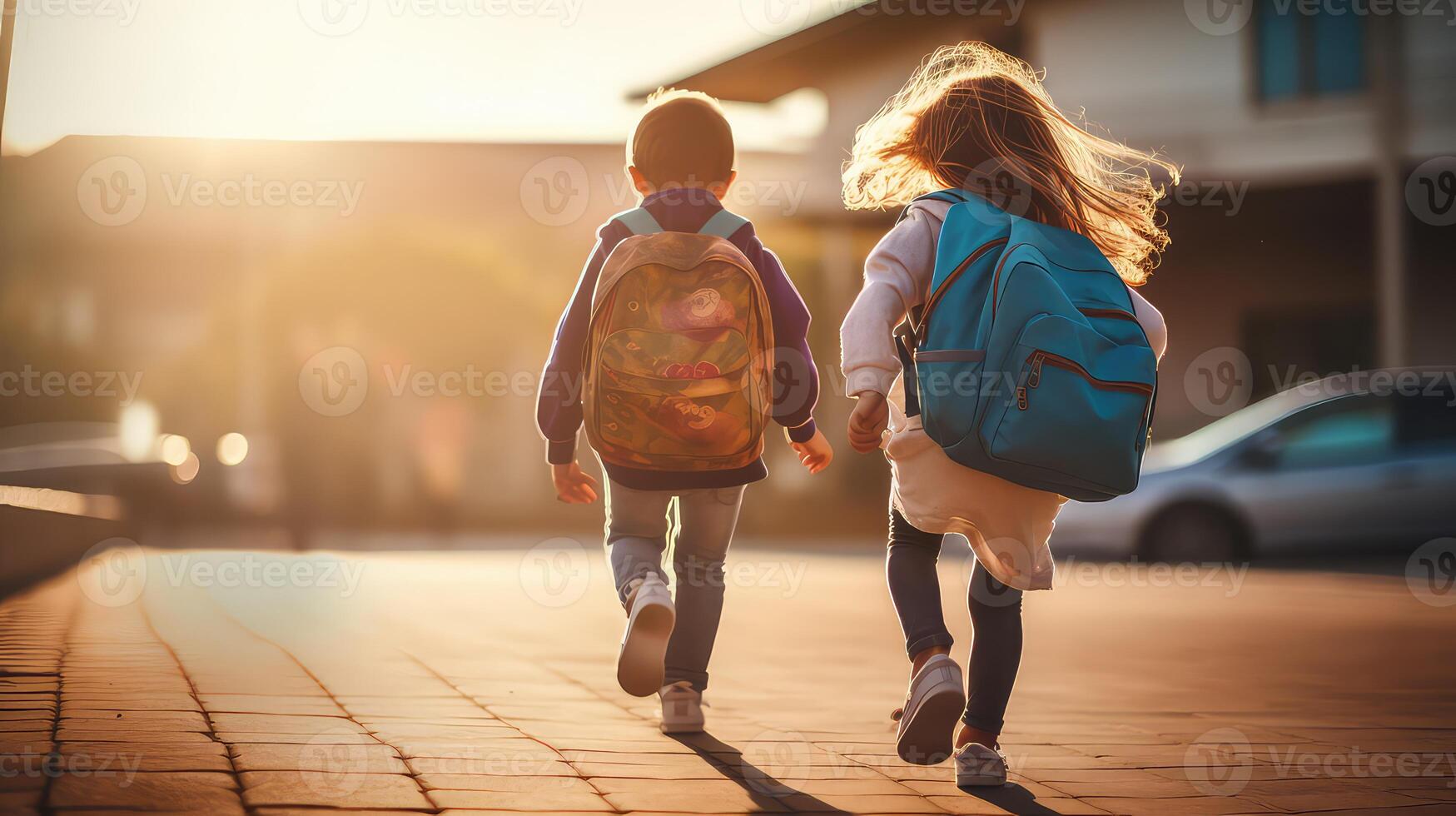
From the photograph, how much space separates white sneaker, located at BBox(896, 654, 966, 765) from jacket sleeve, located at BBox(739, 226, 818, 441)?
99 centimetres

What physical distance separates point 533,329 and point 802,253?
4996 millimetres

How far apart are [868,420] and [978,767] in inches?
36.9

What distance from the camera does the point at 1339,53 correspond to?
1970 centimetres

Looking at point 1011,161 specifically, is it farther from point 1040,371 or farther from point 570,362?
point 570,362

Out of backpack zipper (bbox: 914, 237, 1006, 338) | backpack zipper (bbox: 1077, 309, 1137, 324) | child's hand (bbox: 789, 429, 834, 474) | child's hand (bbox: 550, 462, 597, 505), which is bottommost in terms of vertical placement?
child's hand (bbox: 550, 462, 597, 505)

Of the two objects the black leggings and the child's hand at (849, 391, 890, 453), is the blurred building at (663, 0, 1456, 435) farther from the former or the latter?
the child's hand at (849, 391, 890, 453)

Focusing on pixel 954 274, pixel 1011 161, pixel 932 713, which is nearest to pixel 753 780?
pixel 932 713

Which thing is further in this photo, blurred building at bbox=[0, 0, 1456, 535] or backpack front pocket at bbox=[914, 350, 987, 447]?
blurred building at bbox=[0, 0, 1456, 535]

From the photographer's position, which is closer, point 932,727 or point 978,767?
point 932,727

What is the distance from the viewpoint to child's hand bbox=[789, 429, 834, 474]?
4312 millimetres

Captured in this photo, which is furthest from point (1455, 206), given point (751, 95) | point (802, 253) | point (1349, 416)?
point (751, 95)

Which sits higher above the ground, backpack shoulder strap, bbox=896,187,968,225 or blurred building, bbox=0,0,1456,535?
blurred building, bbox=0,0,1456,535

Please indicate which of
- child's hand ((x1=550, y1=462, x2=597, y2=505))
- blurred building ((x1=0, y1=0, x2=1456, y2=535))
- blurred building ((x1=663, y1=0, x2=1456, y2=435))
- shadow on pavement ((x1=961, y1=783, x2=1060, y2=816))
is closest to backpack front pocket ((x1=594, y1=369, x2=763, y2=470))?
child's hand ((x1=550, y1=462, x2=597, y2=505))

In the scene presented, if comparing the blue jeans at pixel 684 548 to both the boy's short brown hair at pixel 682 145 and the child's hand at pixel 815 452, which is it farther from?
the boy's short brown hair at pixel 682 145
